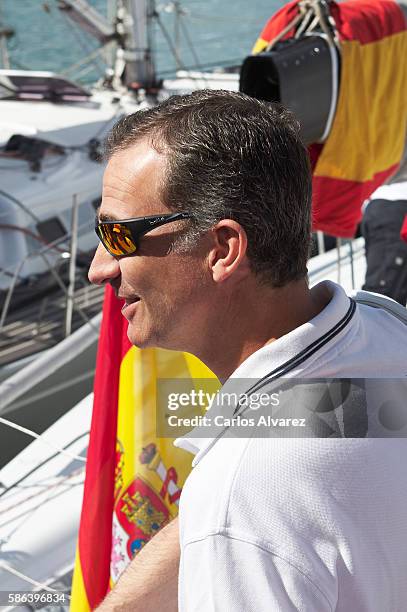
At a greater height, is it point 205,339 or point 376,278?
point 205,339

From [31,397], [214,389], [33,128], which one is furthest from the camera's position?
[33,128]

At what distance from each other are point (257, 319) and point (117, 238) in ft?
0.66

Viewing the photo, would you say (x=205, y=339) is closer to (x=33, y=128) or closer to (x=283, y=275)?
(x=283, y=275)

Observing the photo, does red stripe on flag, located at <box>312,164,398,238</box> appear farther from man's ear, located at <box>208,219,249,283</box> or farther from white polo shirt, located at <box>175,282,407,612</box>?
white polo shirt, located at <box>175,282,407,612</box>

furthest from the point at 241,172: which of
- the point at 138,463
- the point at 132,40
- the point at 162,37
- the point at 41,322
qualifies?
the point at 162,37

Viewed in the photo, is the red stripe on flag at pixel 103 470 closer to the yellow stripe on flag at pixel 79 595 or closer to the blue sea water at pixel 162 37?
the yellow stripe on flag at pixel 79 595

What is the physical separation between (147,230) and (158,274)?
0.06 metres

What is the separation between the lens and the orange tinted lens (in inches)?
39.2

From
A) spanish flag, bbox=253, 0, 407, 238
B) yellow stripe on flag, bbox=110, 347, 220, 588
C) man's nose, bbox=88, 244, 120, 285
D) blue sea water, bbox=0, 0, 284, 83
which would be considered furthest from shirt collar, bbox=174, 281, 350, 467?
blue sea water, bbox=0, 0, 284, 83

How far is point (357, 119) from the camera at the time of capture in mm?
2168

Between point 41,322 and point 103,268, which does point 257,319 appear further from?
point 41,322

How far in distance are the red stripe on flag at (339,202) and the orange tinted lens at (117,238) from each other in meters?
1.24

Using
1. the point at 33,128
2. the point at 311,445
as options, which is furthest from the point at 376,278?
the point at 33,128

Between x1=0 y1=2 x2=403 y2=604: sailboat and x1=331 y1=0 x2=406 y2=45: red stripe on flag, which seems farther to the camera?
x1=331 y1=0 x2=406 y2=45: red stripe on flag
